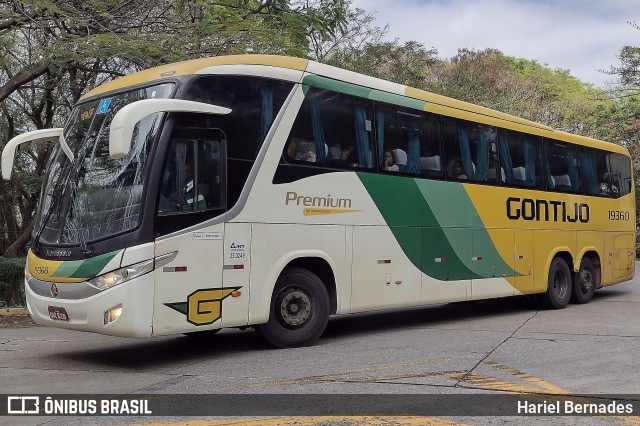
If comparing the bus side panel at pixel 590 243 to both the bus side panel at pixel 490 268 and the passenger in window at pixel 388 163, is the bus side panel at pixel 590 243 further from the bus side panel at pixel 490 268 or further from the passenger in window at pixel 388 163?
the passenger in window at pixel 388 163

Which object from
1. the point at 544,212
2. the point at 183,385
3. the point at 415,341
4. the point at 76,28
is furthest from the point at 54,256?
the point at 544,212

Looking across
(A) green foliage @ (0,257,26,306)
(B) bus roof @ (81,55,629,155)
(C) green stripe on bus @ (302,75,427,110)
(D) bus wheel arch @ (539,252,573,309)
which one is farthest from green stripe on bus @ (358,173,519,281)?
(A) green foliage @ (0,257,26,306)

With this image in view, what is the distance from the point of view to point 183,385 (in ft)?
22.4

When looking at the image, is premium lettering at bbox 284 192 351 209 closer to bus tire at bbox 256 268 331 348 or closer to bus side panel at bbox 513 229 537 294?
bus tire at bbox 256 268 331 348

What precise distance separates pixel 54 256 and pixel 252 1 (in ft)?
32.3

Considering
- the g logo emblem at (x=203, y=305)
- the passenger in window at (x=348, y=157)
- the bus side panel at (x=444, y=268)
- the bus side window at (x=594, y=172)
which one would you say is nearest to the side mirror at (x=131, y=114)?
the g logo emblem at (x=203, y=305)

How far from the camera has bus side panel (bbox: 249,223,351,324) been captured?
28.1 feet

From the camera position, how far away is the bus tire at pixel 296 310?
891 cm

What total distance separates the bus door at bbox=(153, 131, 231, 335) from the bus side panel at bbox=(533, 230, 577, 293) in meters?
7.43

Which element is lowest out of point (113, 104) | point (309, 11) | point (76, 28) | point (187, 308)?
point (187, 308)

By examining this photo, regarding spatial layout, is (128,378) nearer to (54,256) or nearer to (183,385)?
(183,385)

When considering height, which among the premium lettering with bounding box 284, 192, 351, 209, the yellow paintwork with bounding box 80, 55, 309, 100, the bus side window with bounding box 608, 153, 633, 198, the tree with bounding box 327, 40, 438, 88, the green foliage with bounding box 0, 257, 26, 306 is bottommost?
the green foliage with bounding box 0, 257, 26, 306

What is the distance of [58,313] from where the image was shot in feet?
25.9

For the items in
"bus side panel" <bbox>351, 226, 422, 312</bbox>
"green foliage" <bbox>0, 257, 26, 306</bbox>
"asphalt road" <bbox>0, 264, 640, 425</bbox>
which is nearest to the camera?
"asphalt road" <bbox>0, 264, 640, 425</bbox>
